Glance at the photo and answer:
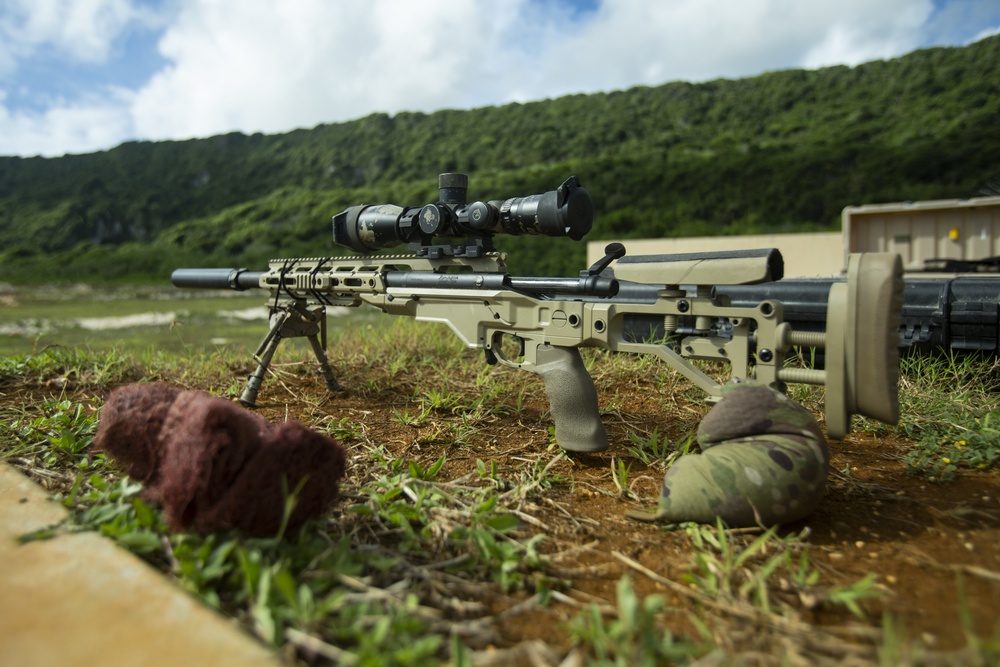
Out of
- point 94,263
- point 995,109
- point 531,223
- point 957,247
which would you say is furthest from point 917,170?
point 94,263

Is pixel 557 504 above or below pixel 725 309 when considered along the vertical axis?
below

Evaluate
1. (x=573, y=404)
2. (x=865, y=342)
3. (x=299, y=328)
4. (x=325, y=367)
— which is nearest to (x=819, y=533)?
(x=865, y=342)

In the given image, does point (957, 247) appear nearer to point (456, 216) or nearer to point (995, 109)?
point (456, 216)

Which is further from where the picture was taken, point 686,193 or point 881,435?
point 686,193

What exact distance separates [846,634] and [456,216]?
7.11 feet

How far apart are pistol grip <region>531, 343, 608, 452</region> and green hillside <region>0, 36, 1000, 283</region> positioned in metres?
7.17

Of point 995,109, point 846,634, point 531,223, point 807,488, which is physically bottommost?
point 846,634

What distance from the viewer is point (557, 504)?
78.5 inches

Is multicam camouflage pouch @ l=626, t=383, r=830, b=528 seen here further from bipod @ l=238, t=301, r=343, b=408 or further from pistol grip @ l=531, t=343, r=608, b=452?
bipod @ l=238, t=301, r=343, b=408

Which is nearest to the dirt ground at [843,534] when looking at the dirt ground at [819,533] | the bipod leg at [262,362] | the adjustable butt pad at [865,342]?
the dirt ground at [819,533]

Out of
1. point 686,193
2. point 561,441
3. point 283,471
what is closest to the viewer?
point 283,471

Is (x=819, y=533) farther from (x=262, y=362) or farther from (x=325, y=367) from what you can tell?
(x=262, y=362)

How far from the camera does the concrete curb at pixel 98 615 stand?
1005 millimetres

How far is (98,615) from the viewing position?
3.66 ft
